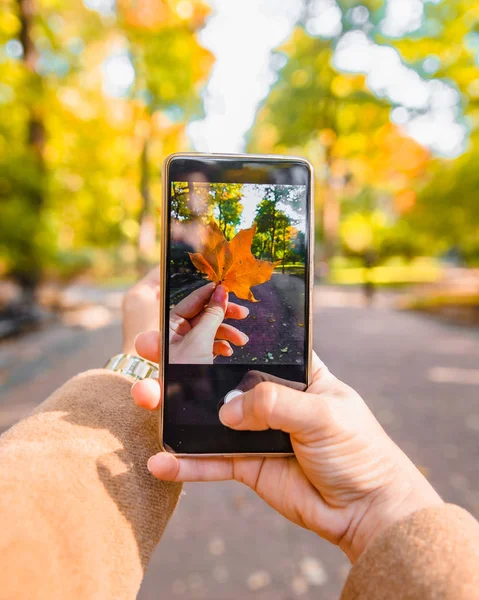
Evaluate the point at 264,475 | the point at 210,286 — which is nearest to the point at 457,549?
the point at 264,475

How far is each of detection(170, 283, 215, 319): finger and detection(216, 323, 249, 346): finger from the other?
0.25ft

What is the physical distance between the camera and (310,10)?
1526 centimetres

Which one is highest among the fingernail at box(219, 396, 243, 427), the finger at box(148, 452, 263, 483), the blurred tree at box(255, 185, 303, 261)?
the blurred tree at box(255, 185, 303, 261)

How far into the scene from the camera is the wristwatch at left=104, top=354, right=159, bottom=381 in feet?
4.82

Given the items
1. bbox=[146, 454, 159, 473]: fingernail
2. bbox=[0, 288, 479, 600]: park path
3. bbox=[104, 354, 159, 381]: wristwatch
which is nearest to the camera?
bbox=[146, 454, 159, 473]: fingernail

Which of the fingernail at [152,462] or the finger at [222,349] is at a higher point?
the finger at [222,349]

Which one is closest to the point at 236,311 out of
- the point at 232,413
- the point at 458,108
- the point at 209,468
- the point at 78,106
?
the point at 232,413

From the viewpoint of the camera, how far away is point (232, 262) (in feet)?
4.42

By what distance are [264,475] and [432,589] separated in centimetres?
62

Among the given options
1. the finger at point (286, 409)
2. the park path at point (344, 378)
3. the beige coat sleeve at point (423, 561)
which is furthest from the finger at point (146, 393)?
the park path at point (344, 378)

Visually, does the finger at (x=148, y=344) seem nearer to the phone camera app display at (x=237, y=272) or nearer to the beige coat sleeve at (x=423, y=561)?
the phone camera app display at (x=237, y=272)

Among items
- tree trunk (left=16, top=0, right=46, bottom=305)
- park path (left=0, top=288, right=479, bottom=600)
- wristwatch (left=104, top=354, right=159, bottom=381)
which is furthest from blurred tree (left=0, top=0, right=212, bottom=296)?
wristwatch (left=104, top=354, right=159, bottom=381)

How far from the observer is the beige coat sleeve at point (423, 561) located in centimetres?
86

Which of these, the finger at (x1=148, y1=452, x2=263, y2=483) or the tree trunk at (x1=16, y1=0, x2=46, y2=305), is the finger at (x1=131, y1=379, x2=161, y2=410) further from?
the tree trunk at (x1=16, y1=0, x2=46, y2=305)
